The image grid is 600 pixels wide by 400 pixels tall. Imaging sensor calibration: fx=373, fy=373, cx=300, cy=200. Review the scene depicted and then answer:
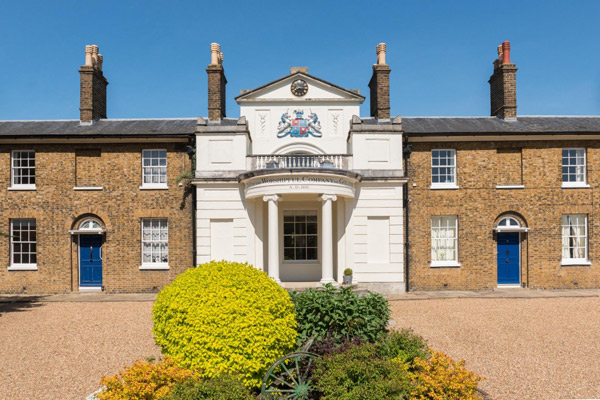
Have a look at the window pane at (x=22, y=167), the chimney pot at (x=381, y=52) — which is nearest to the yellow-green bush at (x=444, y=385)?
the chimney pot at (x=381, y=52)

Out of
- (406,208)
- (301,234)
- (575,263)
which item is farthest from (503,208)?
(301,234)

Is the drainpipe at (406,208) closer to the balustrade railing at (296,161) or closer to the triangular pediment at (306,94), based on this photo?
the balustrade railing at (296,161)

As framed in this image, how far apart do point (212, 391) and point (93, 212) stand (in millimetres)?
13604

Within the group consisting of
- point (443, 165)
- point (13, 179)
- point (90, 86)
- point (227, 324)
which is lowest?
point (227, 324)

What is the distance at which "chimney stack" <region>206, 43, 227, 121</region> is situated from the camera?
672 inches

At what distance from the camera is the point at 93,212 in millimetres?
15648

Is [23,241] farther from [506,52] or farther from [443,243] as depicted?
[506,52]

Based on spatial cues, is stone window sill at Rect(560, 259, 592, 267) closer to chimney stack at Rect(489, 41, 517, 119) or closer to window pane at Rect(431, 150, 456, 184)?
window pane at Rect(431, 150, 456, 184)

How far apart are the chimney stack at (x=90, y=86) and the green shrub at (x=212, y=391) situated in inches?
656

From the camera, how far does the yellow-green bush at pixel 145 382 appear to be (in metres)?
4.70

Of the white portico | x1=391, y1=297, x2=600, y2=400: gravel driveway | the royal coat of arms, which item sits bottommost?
x1=391, y1=297, x2=600, y2=400: gravel driveway

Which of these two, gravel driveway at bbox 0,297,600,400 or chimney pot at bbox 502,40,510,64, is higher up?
chimney pot at bbox 502,40,510,64

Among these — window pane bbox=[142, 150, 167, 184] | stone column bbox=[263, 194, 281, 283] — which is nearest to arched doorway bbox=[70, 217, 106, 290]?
window pane bbox=[142, 150, 167, 184]

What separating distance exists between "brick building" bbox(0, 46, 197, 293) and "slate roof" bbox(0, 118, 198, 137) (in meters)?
0.16
